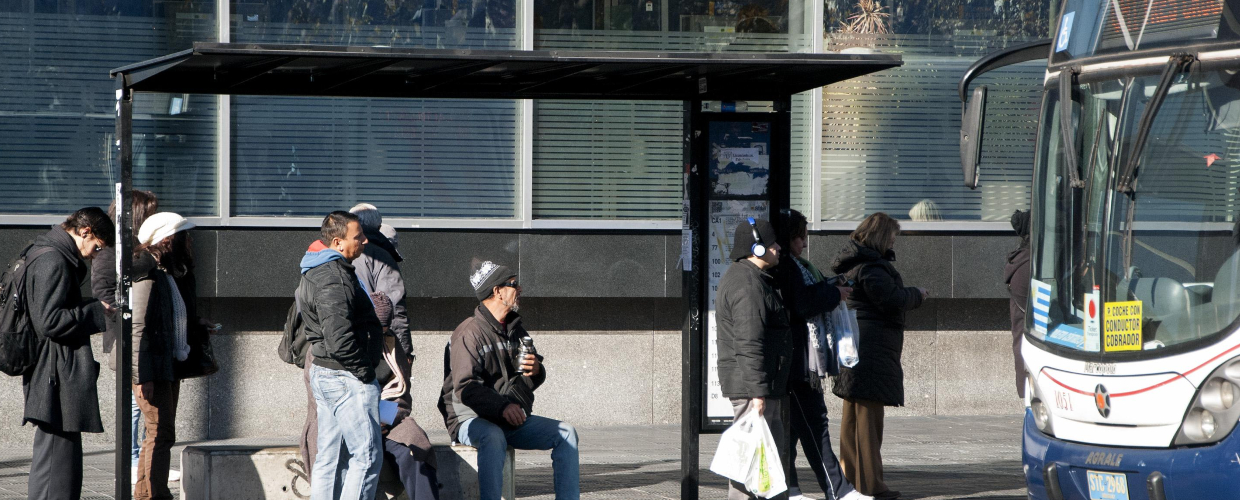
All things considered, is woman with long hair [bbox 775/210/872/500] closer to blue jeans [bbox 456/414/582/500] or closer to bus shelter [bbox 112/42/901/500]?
bus shelter [bbox 112/42/901/500]

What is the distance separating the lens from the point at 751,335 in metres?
6.30

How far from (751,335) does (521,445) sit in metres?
1.25

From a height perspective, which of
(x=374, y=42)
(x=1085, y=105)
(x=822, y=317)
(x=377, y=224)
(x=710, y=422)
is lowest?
(x=710, y=422)

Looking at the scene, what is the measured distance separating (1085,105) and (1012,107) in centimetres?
555

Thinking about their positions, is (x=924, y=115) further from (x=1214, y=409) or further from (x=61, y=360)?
(x=61, y=360)

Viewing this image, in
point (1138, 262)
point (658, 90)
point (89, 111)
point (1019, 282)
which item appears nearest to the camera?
point (1138, 262)

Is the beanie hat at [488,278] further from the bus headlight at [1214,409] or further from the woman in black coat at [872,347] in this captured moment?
the bus headlight at [1214,409]

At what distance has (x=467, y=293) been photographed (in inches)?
393

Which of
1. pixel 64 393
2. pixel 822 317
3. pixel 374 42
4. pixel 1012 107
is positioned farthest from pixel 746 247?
pixel 1012 107

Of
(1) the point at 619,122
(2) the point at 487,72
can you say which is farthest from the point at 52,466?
(1) the point at 619,122

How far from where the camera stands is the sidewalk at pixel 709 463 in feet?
25.2

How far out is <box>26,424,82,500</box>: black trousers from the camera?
6.11 m

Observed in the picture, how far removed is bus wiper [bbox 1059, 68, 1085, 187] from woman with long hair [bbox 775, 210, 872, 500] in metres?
1.53

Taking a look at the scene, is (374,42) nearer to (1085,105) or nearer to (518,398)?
(518,398)
